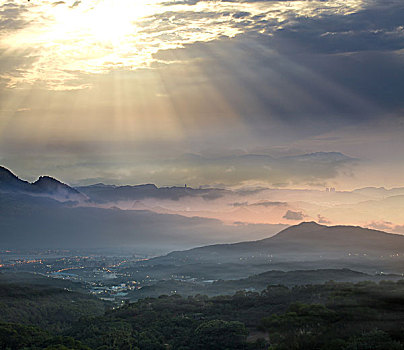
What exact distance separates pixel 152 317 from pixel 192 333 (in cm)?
2167

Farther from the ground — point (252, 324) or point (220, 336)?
point (220, 336)

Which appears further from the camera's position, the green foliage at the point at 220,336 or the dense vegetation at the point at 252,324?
the green foliage at the point at 220,336

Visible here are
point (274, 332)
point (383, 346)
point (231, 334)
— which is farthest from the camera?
point (231, 334)

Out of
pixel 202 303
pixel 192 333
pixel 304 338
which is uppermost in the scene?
pixel 304 338

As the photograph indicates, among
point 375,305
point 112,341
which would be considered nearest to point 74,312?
point 112,341

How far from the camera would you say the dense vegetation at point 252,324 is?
7994 centimetres

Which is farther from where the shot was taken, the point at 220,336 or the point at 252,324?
the point at 252,324

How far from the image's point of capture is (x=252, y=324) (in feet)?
348

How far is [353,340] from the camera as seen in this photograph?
75000 millimetres

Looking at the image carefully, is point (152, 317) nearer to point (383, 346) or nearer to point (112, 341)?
point (112, 341)

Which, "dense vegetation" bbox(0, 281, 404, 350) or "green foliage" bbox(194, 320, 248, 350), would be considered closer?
"dense vegetation" bbox(0, 281, 404, 350)

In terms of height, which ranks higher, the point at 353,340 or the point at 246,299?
the point at 353,340

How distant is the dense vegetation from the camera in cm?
7994

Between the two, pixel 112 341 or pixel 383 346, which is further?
pixel 112 341
